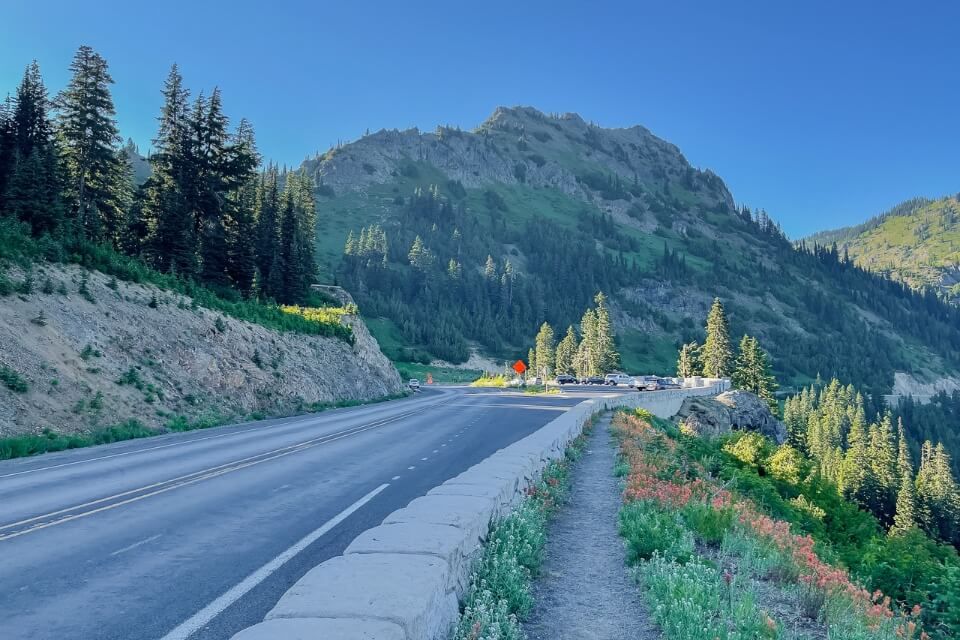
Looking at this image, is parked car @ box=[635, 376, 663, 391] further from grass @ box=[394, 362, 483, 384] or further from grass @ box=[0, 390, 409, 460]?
grass @ box=[0, 390, 409, 460]

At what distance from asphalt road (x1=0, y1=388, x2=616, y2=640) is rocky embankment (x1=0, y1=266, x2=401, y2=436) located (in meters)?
3.14

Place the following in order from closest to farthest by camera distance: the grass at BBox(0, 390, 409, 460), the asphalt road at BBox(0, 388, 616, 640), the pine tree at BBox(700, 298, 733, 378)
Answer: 1. the asphalt road at BBox(0, 388, 616, 640)
2. the grass at BBox(0, 390, 409, 460)
3. the pine tree at BBox(700, 298, 733, 378)

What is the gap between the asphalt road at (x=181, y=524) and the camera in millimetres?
5289

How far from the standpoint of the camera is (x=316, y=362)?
129 ft

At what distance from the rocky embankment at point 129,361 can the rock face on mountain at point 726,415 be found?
30.0 meters

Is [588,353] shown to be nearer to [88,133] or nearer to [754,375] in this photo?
[754,375]

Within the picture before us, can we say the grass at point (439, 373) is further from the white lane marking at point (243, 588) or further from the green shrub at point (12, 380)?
the white lane marking at point (243, 588)

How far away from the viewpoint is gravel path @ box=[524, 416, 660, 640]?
17.7 ft

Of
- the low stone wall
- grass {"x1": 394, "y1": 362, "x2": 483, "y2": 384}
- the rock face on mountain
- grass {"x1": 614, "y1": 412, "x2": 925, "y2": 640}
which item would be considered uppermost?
the low stone wall

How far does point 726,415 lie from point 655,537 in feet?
175

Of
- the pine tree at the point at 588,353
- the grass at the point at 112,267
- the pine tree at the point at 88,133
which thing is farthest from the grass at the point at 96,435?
the pine tree at the point at 588,353

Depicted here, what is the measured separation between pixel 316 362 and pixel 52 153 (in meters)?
20.7

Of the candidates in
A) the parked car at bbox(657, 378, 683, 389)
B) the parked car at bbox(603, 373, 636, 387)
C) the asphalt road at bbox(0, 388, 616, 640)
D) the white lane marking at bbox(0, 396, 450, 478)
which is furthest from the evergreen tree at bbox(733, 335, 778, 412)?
the asphalt road at bbox(0, 388, 616, 640)

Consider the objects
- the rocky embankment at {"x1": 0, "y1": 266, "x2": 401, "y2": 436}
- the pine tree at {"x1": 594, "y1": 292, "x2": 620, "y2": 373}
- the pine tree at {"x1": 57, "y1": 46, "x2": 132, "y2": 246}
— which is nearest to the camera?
the rocky embankment at {"x1": 0, "y1": 266, "x2": 401, "y2": 436}
